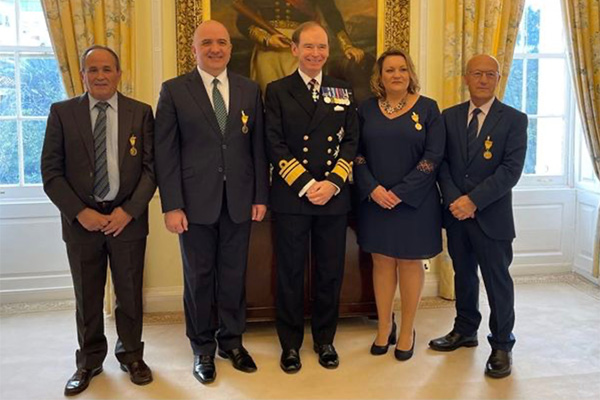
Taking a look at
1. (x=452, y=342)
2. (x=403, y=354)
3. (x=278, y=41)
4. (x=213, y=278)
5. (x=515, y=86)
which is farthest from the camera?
(x=515, y=86)

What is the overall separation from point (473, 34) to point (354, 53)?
2.63ft

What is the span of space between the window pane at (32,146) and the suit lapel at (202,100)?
1671 millimetres

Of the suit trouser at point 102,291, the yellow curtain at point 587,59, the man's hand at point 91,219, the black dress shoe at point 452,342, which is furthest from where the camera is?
the yellow curtain at point 587,59

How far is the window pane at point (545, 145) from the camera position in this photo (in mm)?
4656

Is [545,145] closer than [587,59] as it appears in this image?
No

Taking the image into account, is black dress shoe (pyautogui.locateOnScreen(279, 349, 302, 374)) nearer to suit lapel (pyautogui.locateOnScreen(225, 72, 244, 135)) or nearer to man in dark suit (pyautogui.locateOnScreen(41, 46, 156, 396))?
man in dark suit (pyautogui.locateOnScreen(41, 46, 156, 396))

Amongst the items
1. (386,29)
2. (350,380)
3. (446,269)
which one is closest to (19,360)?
(350,380)

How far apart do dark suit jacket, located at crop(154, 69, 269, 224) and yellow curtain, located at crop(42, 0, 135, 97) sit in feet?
3.06

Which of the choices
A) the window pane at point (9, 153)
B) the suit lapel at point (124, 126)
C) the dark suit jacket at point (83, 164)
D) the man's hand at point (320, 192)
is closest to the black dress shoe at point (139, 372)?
the dark suit jacket at point (83, 164)

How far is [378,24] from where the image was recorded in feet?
12.5

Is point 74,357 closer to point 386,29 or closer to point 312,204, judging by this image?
point 312,204

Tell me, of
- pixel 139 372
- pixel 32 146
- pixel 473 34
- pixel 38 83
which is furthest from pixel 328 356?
pixel 38 83

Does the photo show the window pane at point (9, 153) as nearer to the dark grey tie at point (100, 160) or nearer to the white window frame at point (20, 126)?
the white window frame at point (20, 126)

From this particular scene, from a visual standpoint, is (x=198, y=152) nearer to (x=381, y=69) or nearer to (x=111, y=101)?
(x=111, y=101)
